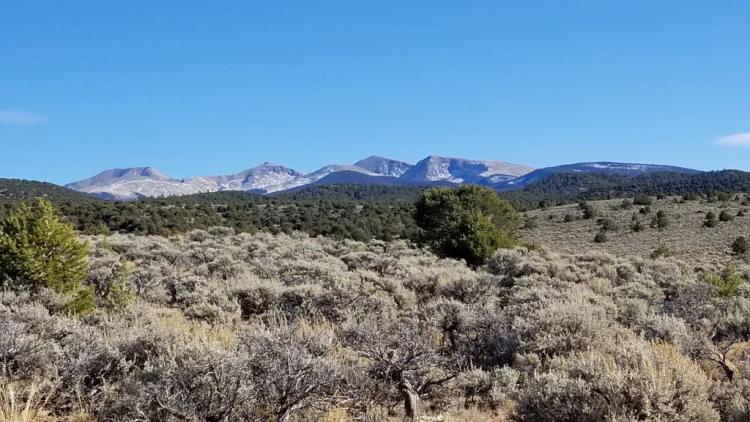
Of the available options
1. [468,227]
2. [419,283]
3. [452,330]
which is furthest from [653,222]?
[452,330]

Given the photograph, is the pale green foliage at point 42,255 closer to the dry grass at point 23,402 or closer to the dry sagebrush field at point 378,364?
the dry sagebrush field at point 378,364

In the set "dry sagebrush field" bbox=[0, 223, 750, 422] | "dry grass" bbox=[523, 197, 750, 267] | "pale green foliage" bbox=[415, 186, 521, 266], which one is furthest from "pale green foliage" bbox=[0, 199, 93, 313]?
"dry grass" bbox=[523, 197, 750, 267]

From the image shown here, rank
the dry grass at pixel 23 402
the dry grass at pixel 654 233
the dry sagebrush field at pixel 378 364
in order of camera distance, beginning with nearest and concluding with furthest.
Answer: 1. the dry grass at pixel 23 402
2. the dry sagebrush field at pixel 378 364
3. the dry grass at pixel 654 233

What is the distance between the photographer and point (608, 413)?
13.4 feet

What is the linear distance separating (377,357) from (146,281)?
10.1 metres

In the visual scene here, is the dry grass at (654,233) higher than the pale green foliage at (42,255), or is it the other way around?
the pale green foliage at (42,255)

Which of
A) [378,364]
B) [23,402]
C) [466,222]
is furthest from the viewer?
[466,222]

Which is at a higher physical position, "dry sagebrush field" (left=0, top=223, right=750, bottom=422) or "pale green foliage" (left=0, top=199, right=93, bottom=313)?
"pale green foliage" (left=0, top=199, right=93, bottom=313)

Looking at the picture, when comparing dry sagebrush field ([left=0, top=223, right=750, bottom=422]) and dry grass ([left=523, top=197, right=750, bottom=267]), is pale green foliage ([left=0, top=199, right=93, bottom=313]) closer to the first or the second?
dry sagebrush field ([left=0, top=223, right=750, bottom=422])

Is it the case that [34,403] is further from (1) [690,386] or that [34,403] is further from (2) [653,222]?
(2) [653,222]

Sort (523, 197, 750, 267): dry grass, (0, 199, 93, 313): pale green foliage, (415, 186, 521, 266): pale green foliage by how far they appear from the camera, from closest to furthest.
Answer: (0, 199, 93, 313): pale green foliage → (415, 186, 521, 266): pale green foliage → (523, 197, 750, 267): dry grass

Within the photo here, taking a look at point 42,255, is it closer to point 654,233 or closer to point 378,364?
point 378,364

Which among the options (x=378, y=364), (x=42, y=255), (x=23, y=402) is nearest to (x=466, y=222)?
(x=42, y=255)

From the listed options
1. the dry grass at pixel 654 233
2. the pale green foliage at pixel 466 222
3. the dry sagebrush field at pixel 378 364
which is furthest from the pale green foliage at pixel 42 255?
the dry grass at pixel 654 233
